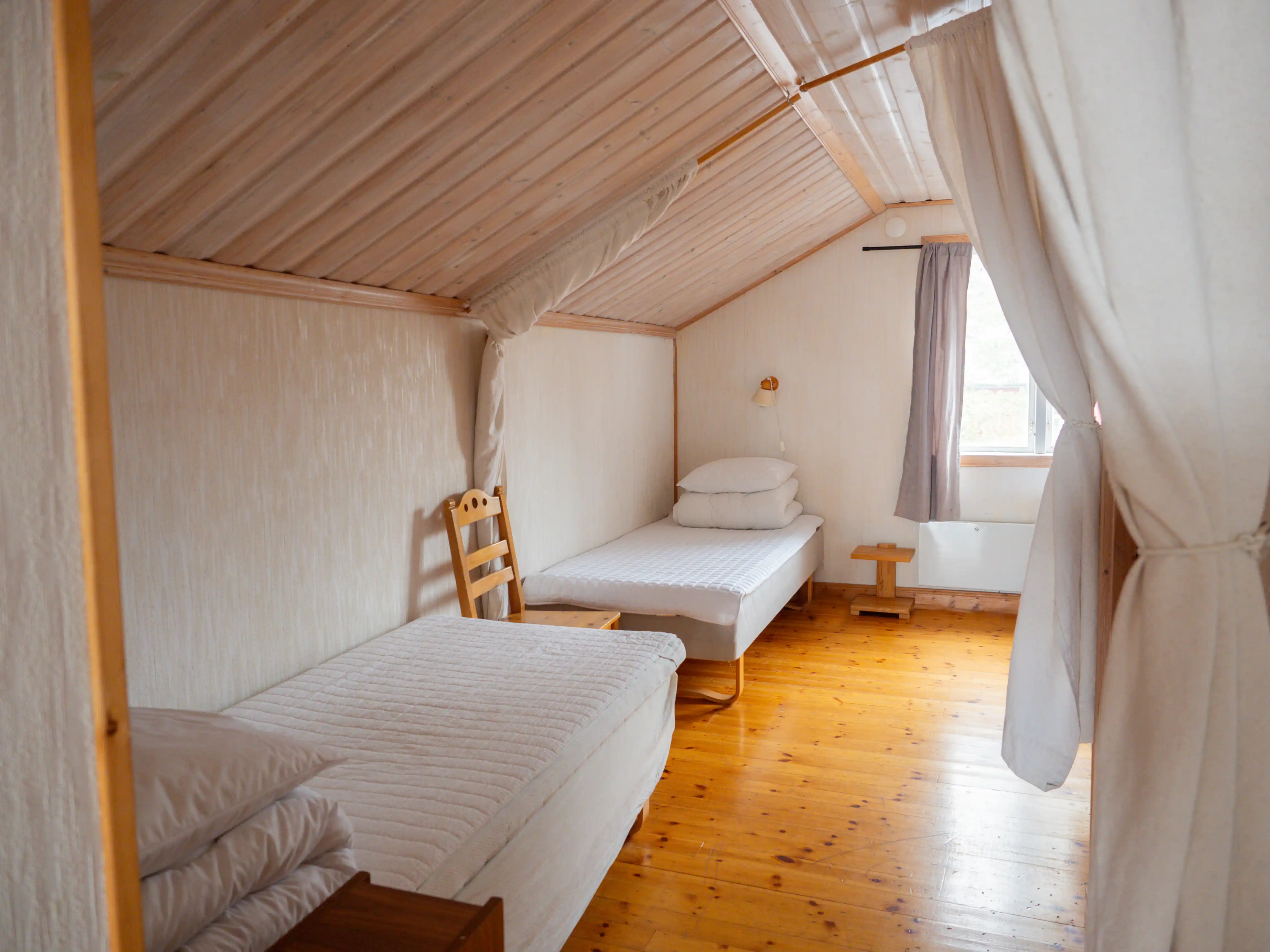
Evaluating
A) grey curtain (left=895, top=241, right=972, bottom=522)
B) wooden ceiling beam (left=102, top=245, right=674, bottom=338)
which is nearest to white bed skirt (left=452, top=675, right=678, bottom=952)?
wooden ceiling beam (left=102, top=245, right=674, bottom=338)

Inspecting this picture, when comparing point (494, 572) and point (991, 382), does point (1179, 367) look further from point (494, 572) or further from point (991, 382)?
point (991, 382)

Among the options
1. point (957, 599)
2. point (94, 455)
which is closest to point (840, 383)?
point (957, 599)

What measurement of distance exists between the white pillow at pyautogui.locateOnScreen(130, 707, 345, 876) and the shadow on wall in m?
1.69

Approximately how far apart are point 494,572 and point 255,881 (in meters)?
2.33

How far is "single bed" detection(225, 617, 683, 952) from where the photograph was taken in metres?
1.69

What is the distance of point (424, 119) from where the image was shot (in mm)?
2219

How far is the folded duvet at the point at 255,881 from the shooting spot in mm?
1173

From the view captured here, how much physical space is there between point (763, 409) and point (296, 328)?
3.63m

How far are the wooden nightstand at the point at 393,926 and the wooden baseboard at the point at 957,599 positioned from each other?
4.64m

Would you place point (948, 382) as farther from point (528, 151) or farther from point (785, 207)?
point (528, 151)

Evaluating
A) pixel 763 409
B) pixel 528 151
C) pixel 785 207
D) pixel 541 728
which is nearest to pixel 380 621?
pixel 541 728

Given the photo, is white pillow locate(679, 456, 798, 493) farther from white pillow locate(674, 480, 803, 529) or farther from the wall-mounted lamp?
the wall-mounted lamp

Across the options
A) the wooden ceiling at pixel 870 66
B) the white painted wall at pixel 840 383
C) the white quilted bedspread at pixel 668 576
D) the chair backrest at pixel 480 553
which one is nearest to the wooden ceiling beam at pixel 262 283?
the chair backrest at pixel 480 553

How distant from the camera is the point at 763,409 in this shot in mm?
5770
